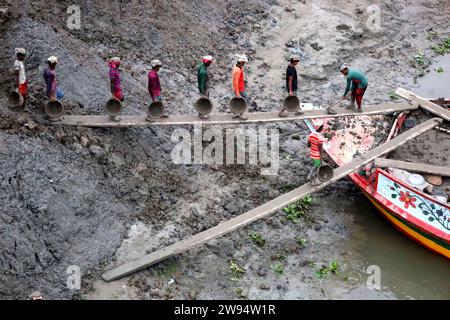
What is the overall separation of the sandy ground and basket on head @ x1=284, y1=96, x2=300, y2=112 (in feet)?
3.49

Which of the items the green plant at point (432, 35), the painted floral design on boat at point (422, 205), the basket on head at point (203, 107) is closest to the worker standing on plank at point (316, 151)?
the painted floral design on boat at point (422, 205)

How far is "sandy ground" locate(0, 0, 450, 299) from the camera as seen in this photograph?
33.6 ft

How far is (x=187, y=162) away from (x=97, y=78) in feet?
7.10

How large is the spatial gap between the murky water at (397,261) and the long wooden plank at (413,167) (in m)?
1.03

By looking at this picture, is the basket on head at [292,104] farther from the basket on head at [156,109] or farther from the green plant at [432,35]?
the green plant at [432,35]

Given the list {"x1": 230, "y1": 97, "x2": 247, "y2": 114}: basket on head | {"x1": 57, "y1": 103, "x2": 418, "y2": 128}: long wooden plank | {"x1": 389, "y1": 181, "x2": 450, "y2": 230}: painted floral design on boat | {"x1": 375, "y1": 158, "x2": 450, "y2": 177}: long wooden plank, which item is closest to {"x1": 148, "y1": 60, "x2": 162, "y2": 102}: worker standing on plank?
{"x1": 57, "y1": 103, "x2": 418, "y2": 128}: long wooden plank

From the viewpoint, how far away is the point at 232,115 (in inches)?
477

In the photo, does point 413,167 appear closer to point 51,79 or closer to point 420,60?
point 420,60

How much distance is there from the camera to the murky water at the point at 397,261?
36.5ft

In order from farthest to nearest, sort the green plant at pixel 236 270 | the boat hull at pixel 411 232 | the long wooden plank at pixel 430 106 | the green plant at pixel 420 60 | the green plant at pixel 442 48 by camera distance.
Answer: the green plant at pixel 442 48, the green plant at pixel 420 60, the long wooden plank at pixel 430 106, the boat hull at pixel 411 232, the green plant at pixel 236 270

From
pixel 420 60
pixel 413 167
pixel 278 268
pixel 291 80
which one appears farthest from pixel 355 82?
pixel 420 60

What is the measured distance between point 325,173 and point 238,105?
6.11ft

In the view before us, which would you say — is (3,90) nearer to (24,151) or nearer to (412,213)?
(24,151)

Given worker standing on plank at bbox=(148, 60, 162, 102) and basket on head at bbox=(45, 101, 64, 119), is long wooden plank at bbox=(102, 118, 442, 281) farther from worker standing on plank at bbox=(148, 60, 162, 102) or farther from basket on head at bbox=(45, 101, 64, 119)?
basket on head at bbox=(45, 101, 64, 119)
